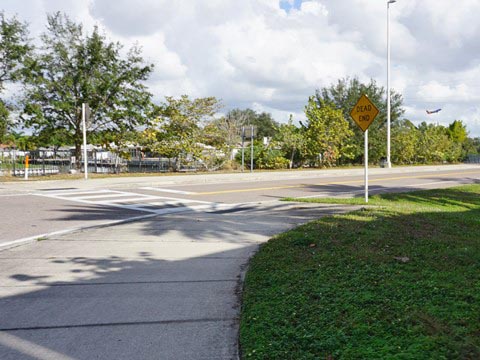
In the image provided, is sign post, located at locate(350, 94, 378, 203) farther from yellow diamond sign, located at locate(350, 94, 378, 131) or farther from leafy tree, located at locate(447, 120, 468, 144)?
leafy tree, located at locate(447, 120, 468, 144)

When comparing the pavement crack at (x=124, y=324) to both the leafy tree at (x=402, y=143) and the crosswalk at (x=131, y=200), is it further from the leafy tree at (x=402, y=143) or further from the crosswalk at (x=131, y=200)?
the leafy tree at (x=402, y=143)

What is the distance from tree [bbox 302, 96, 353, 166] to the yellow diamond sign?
21.1 m

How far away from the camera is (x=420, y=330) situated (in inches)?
129

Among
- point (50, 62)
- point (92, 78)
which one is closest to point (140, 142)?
point (92, 78)

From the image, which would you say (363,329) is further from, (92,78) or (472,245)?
(92,78)

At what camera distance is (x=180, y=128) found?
26984 millimetres

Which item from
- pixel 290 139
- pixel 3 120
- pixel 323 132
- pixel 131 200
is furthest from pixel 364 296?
pixel 323 132

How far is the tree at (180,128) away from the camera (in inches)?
1042

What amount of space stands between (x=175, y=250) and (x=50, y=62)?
20.2 metres

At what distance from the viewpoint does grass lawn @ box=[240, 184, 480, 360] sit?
3146 mm

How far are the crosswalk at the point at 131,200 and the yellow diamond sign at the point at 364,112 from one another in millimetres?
4600

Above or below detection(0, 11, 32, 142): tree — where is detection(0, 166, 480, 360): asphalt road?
below

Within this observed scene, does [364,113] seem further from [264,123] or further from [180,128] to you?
[264,123]

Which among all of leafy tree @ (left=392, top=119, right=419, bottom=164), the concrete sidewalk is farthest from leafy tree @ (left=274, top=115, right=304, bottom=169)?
the concrete sidewalk
